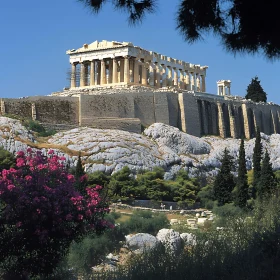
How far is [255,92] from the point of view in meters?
68.0

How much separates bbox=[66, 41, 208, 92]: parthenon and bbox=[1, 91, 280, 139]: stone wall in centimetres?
437

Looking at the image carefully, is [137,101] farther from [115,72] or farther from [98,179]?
[98,179]

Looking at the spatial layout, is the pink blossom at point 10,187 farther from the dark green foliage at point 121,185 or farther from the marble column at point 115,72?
the marble column at point 115,72

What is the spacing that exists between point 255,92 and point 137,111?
19.6m

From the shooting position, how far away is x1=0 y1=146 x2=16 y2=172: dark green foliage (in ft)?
130

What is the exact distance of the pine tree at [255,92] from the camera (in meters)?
67.2

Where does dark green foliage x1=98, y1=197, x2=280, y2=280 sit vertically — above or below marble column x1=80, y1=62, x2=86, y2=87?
below

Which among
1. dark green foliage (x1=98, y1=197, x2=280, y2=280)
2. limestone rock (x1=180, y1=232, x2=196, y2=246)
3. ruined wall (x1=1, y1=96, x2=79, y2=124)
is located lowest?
dark green foliage (x1=98, y1=197, x2=280, y2=280)

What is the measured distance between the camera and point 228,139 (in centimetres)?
5516

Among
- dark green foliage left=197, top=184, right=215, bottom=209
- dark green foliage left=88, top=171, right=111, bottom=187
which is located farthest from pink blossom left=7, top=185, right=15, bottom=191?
dark green foliage left=197, top=184, right=215, bottom=209

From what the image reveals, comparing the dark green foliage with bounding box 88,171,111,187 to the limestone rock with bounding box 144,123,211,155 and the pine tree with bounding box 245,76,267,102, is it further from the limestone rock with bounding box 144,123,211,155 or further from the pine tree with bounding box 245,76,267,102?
the pine tree with bounding box 245,76,267,102

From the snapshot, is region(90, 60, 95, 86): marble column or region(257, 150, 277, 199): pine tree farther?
region(90, 60, 95, 86): marble column

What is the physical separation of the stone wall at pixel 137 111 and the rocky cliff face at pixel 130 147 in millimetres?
1760

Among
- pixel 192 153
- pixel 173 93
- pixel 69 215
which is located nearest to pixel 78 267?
pixel 69 215
